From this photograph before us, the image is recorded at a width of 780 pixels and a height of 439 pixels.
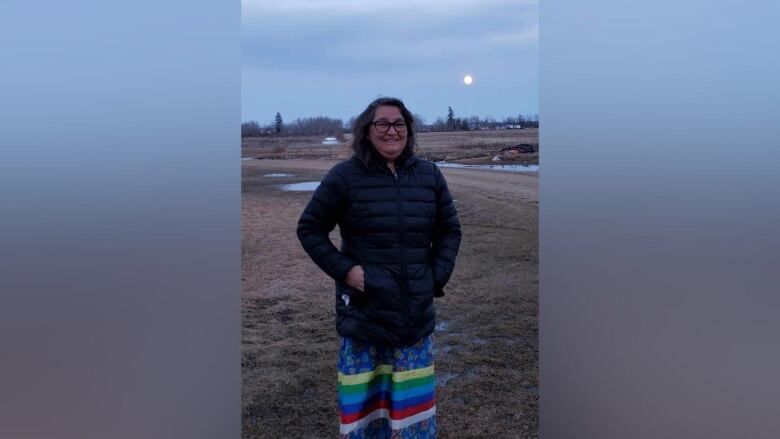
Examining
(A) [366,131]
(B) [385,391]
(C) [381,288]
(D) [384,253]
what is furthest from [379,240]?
(B) [385,391]

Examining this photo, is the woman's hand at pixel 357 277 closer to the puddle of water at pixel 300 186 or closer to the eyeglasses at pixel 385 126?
the eyeglasses at pixel 385 126

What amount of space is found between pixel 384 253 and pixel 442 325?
2463mm

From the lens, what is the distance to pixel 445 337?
425 centimetres

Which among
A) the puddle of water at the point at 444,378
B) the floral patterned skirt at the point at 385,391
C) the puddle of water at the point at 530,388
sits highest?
the floral patterned skirt at the point at 385,391

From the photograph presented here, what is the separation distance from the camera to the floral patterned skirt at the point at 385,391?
7.21ft

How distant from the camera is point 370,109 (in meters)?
2.13

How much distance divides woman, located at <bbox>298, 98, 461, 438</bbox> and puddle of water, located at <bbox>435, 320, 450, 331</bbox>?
217cm

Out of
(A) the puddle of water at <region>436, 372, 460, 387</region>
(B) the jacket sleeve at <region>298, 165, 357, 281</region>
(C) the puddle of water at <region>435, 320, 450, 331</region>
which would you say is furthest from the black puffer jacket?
(C) the puddle of water at <region>435, 320, 450, 331</region>

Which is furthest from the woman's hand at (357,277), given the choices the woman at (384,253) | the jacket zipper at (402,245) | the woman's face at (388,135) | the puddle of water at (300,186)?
the puddle of water at (300,186)

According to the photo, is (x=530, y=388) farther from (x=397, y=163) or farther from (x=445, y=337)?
(x=397, y=163)

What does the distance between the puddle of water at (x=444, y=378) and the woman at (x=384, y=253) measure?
4.30 feet
